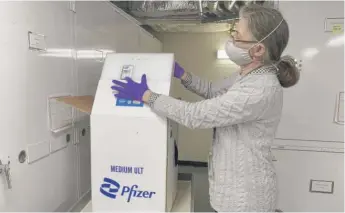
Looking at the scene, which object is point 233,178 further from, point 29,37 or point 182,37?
point 182,37

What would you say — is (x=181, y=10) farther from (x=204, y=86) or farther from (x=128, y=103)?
(x=128, y=103)

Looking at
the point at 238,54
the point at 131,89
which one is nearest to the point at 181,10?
the point at 238,54

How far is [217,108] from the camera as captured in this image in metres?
1.16

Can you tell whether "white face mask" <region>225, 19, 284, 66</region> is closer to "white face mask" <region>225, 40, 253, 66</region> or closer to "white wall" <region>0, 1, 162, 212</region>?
"white face mask" <region>225, 40, 253, 66</region>

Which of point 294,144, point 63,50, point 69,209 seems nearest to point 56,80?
point 63,50

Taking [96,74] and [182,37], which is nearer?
[96,74]

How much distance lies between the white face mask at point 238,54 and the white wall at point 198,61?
305 cm

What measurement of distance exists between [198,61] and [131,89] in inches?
136

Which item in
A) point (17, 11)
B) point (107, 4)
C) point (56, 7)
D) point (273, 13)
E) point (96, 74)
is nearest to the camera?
point (17, 11)

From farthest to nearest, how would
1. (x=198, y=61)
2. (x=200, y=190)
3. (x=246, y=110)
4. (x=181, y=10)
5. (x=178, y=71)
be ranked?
1. (x=198, y=61)
2. (x=200, y=190)
3. (x=181, y=10)
4. (x=178, y=71)
5. (x=246, y=110)

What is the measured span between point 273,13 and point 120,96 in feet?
2.52

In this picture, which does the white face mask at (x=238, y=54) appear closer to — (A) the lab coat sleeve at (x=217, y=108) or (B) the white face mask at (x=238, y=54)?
(B) the white face mask at (x=238, y=54)

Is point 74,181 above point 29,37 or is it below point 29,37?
below

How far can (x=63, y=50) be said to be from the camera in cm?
145
